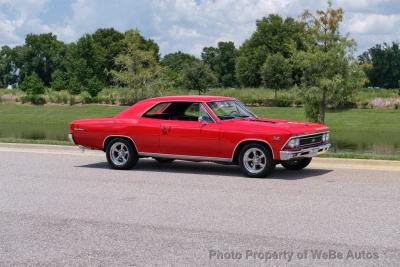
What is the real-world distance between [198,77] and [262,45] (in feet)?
72.5

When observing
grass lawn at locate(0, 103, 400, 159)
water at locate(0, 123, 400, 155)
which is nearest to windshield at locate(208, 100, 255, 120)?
water at locate(0, 123, 400, 155)

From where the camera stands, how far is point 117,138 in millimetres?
14000

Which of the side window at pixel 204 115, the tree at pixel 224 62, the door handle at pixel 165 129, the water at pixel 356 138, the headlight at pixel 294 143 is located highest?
the tree at pixel 224 62

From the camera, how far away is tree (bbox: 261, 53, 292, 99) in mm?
59438

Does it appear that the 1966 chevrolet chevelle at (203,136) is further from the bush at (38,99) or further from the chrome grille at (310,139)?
the bush at (38,99)

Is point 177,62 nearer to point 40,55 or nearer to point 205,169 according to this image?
point 40,55

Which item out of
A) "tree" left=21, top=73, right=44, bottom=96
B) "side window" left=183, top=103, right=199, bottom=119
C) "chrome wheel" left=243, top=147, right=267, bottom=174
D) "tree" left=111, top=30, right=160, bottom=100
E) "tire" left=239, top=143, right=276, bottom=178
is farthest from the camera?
"tree" left=21, top=73, right=44, bottom=96

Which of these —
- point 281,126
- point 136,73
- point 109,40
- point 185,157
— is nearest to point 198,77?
point 136,73

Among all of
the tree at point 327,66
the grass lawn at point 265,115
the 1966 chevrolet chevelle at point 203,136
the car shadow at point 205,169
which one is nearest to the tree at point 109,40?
the grass lawn at point 265,115

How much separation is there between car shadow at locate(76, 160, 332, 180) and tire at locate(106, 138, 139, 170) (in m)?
0.36

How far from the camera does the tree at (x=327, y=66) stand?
28719 millimetres

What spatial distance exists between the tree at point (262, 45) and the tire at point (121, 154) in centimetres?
6490

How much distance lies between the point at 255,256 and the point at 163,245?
1.07 metres

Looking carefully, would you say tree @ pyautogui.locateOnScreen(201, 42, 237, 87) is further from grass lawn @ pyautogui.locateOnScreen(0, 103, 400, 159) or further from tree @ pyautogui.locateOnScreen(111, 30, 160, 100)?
tree @ pyautogui.locateOnScreen(111, 30, 160, 100)
